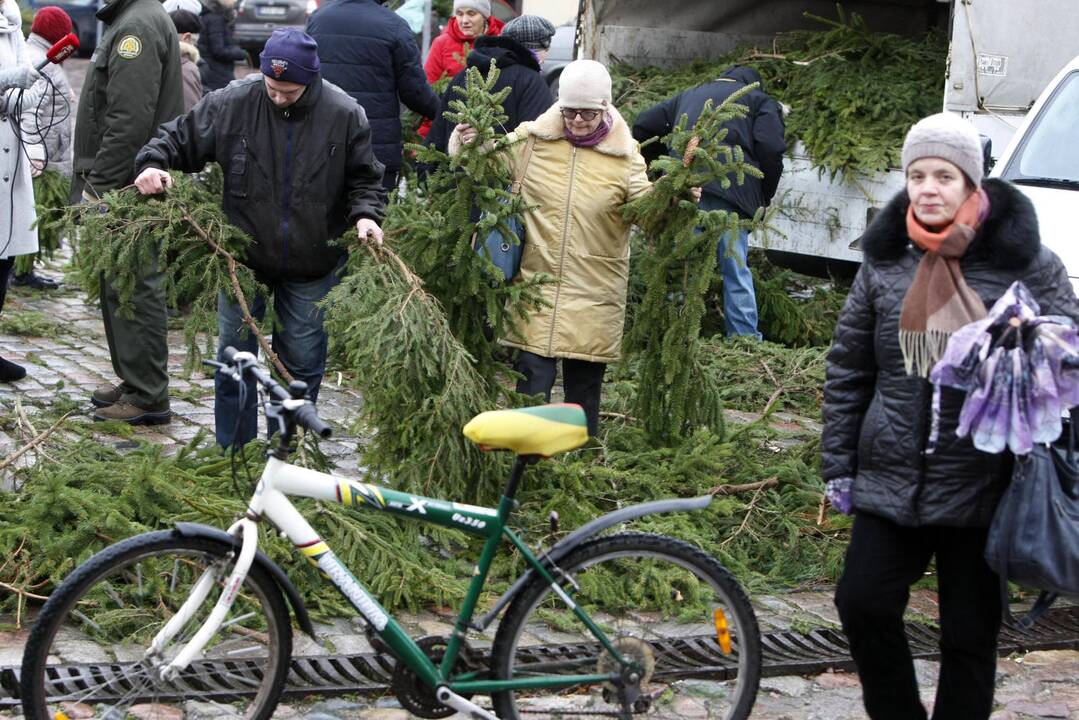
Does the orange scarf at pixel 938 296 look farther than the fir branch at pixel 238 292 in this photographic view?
No

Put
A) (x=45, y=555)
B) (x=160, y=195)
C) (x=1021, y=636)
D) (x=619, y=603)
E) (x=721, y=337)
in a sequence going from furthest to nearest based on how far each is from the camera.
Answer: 1. (x=721, y=337)
2. (x=160, y=195)
3. (x=1021, y=636)
4. (x=45, y=555)
5. (x=619, y=603)

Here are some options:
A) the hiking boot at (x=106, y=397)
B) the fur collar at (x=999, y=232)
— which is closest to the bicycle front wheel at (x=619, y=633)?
the fur collar at (x=999, y=232)

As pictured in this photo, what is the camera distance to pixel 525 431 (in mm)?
4020

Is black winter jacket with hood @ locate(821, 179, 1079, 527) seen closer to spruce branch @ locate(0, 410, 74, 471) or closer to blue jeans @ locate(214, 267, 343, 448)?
blue jeans @ locate(214, 267, 343, 448)

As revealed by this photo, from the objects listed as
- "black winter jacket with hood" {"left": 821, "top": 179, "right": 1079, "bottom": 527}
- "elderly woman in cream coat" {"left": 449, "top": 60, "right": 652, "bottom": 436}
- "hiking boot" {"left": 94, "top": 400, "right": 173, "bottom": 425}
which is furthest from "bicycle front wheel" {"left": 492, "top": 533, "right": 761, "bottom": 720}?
"hiking boot" {"left": 94, "top": 400, "right": 173, "bottom": 425}

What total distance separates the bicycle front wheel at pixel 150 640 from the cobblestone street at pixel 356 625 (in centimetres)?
31

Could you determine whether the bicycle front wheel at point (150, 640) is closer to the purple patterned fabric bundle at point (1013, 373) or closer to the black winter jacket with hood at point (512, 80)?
the purple patterned fabric bundle at point (1013, 373)

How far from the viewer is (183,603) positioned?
416 cm

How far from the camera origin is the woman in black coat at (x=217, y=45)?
1426 centimetres

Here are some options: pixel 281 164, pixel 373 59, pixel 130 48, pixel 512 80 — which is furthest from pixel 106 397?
pixel 512 80

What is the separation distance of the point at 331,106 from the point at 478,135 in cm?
66

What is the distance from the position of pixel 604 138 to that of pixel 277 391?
113 inches

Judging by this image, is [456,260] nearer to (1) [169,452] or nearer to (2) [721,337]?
(1) [169,452]

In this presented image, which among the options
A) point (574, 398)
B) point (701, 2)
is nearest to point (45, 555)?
point (574, 398)
